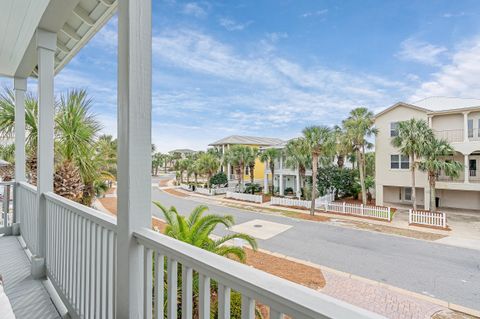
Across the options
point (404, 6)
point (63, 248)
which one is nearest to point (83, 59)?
point (63, 248)

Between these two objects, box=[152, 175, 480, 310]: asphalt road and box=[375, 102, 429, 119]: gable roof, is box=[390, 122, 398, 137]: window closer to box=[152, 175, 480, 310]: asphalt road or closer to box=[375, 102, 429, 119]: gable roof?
box=[375, 102, 429, 119]: gable roof

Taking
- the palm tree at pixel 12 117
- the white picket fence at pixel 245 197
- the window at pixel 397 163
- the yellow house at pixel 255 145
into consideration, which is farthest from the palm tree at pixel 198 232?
the yellow house at pixel 255 145

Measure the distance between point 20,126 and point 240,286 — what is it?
4381 millimetres

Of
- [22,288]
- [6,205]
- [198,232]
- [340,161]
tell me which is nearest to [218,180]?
[340,161]

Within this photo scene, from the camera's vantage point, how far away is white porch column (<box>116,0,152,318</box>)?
1.16 metres

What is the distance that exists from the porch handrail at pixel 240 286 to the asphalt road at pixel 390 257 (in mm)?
1237

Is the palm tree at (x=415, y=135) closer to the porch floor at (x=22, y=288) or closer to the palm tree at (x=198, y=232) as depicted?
the palm tree at (x=198, y=232)

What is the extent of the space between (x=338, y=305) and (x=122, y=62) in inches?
48.9

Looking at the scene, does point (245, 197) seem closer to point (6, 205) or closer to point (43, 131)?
point (6, 205)

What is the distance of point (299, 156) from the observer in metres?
14.0

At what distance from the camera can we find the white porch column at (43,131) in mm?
2559

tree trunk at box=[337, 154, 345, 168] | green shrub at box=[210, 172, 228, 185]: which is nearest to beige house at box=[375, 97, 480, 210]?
green shrub at box=[210, 172, 228, 185]

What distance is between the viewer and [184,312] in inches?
35.7

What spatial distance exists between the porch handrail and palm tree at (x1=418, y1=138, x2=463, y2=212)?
2486 mm
